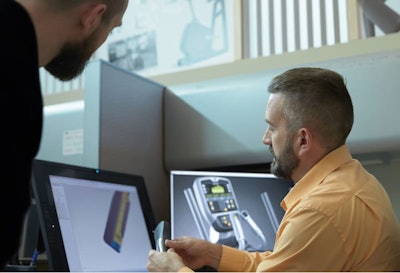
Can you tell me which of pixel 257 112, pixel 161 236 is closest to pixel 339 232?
pixel 161 236

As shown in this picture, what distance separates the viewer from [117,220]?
4.50 ft

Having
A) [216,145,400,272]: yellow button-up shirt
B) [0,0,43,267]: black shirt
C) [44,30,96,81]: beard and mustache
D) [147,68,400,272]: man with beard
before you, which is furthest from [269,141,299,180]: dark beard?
[0,0,43,267]: black shirt

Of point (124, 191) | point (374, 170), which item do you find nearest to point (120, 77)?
point (124, 191)

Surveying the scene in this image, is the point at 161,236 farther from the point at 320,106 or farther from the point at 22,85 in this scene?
the point at 22,85

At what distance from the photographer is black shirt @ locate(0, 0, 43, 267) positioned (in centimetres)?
59

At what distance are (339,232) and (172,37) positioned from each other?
232 centimetres

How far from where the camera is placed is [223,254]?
4.11 feet

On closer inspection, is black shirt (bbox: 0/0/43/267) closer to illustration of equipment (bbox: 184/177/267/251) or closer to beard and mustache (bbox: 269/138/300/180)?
beard and mustache (bbox: 269/138/300/180)

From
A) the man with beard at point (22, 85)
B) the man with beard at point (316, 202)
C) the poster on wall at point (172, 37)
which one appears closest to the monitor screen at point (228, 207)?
the man with beard at point (316, 202)

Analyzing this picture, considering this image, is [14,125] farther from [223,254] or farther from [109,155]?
[109,155]

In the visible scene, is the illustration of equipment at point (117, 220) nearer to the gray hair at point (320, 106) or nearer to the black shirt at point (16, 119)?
the gray hair at point (320, 106)

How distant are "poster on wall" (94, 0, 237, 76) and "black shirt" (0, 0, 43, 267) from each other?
223 centimetres

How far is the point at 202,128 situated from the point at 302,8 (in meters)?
0.77

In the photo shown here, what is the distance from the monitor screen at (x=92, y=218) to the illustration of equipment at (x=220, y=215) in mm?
149
